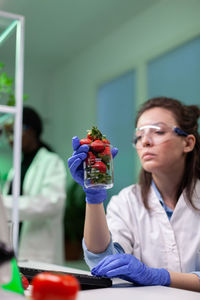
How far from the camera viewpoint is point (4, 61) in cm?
201

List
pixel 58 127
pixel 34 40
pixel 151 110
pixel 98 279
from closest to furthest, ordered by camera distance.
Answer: pixel 98 279 < pixel 151 110 < pixel 34 40 < pixel 58 127

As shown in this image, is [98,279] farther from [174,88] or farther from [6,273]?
[174,88]

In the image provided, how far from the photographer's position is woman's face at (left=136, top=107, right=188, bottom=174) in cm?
169

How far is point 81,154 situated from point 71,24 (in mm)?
3242

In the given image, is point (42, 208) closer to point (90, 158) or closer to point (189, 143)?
point (189, 143)

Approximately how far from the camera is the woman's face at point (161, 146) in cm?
169

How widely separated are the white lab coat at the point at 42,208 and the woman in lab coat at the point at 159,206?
3.18ft

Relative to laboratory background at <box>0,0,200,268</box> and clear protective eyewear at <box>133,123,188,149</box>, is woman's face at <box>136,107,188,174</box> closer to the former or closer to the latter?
clear protective eyewear at <box>133,123,188,149</box>

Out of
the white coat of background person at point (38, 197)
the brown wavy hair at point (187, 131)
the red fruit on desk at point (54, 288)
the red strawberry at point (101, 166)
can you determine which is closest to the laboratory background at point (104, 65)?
the white coat of background person at point (38, 197)

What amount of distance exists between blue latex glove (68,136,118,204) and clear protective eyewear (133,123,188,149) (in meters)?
0.30

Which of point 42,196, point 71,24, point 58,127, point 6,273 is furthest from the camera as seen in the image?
point 58,127

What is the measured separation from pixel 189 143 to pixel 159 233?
1.68 ft

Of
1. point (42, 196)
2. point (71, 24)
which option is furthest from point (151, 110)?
point (71, 24)

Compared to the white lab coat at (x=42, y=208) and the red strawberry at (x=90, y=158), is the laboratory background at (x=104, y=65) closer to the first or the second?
the white lab coat at (x=42, y=208)
